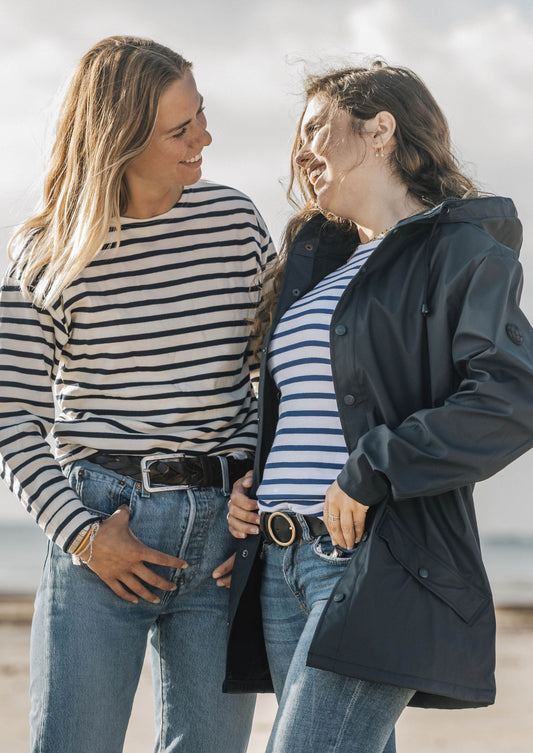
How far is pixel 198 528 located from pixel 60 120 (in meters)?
1.19

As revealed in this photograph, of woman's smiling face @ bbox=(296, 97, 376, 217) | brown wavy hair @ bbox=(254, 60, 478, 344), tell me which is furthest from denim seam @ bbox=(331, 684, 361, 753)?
woman's smiling face @ bbox=(296, 97, 376, 217)

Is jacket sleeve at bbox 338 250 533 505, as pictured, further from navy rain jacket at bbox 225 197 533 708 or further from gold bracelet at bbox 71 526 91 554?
gold bracelet at bbox 71 526 91 554

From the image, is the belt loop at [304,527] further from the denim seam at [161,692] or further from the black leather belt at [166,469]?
the denim seam at [161,692]

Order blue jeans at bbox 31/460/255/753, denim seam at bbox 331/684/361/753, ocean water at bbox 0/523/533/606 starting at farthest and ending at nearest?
ocean water at bbox 0/523/533/606
blue jeans at bbox 31/460/255/753
denim seam at bbox 331/684/361/753

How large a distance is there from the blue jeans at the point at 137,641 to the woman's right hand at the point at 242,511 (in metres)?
0.09

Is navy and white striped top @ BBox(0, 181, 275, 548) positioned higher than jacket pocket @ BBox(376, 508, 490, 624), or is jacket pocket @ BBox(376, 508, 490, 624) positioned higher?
navy and white striped top @ BBox(0, 181, 275, 548)

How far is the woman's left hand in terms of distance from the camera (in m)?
1.91

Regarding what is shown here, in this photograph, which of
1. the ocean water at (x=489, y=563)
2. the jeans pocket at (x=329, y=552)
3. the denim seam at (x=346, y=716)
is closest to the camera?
the denim seam at (x=346, y=716)

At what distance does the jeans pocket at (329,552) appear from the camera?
200 centimetres

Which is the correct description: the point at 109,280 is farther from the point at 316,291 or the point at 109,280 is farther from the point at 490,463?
the point at 490,463

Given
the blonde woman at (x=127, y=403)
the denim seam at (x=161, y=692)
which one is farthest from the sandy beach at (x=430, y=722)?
the blonde woman at (x=127, y=403)

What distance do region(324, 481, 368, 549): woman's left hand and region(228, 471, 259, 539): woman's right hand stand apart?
0.32 metres

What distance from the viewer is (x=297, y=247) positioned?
2.58 m

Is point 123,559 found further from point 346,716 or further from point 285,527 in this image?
point 346,716
